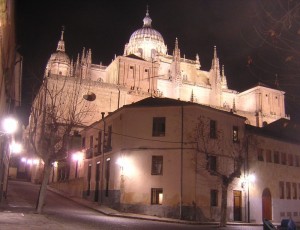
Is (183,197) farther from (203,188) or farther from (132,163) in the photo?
(132,163)

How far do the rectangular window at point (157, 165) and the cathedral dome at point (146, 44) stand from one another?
62811 mm

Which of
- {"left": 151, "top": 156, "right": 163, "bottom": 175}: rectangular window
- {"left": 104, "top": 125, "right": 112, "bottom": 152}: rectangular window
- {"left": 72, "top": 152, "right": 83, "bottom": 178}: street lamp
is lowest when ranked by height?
{"left": 151, "top": 156, "right": 163, "bottom": 175}: rectangular window

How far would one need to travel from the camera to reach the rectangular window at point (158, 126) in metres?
31.4

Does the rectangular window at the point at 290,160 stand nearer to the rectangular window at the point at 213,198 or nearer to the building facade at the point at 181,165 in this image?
the building facade at the point at 181,165

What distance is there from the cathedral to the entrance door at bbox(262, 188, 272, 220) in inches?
1423

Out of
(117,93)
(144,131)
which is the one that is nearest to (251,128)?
(144,131)

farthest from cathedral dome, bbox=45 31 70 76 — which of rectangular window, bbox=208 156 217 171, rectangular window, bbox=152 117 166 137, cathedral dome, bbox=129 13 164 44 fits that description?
rectangular window, bbox=208 156 217 171

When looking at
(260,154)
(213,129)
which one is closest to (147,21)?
(260,154)

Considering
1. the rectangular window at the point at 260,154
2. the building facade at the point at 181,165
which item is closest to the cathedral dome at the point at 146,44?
the rectangular window at the point at 260,154

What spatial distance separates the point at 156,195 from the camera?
30.2 m

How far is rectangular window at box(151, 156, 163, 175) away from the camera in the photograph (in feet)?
100

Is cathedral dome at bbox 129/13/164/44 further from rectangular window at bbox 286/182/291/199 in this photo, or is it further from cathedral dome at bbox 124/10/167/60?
rectangular window at bbox 286/182/291/199

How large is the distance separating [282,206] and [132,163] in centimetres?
1576

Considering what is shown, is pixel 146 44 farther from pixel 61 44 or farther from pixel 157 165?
pixel 157 165
